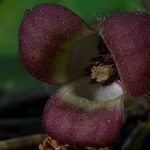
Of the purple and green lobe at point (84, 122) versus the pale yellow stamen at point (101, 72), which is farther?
the pale yellow stamen at point (101, 72)

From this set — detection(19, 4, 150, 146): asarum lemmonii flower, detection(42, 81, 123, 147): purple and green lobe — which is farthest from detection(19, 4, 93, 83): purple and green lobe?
detection(42, 81, 123, 147): purple and green lobe

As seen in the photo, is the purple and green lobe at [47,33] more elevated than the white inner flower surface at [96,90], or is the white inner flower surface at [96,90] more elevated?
the purple and green lobe at [47,33]

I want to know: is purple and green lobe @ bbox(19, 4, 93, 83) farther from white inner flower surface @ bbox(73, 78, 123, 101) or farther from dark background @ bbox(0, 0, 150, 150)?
dark background @ bbox(0, 0, 150, 150)

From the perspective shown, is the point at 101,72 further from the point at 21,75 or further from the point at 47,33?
the point at 21,75

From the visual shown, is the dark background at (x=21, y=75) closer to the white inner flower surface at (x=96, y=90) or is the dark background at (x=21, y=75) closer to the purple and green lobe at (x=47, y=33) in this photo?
the white inner flower surface at (x=96, y=90)

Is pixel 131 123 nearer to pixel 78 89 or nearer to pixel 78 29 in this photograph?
pixel 78 89

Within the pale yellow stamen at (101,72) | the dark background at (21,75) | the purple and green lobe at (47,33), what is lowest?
the dark background at (21,75)

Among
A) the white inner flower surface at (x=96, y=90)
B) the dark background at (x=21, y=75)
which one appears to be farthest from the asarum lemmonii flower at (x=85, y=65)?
the dark background at (x=21, y=75)

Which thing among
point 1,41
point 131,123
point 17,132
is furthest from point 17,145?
point 1,41
